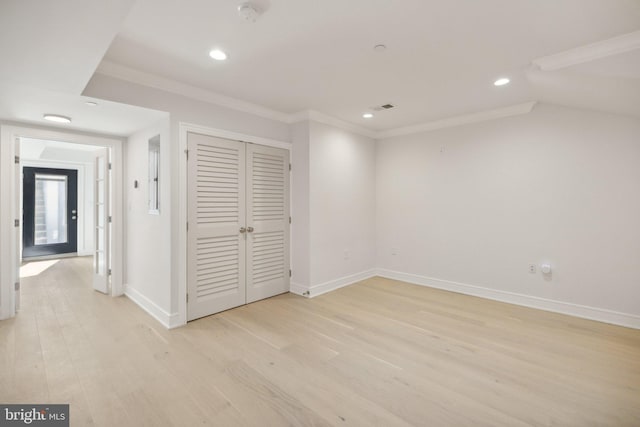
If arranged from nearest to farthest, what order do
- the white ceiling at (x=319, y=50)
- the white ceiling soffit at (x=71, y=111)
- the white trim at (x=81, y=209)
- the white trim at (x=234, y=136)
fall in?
the white ceiling at (x=319, y=50), the white ceiling soffit at (x=71, y=111), the white trim at (x=234, y=136), the white trim at (x=81, y=209)

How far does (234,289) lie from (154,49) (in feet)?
Result: 8.40

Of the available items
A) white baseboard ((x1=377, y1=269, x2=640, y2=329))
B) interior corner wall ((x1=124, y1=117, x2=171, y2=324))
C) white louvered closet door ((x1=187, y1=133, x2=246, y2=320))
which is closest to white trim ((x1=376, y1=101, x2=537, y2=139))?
white baseboard ((x1=377, y1=269, x2=640, y2=329))

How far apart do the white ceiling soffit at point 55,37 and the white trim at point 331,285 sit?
3143 millimetres

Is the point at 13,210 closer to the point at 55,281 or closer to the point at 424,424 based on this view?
the point at 55,281

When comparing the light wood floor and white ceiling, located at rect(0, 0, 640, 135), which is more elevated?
white ceiling, located at rect(0, 0, 640, 135)

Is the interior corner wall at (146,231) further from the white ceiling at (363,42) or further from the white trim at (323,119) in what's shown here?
the white trim at (323,119)

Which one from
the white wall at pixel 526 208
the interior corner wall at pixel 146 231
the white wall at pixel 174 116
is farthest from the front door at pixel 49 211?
the white wall at pixel 526 208

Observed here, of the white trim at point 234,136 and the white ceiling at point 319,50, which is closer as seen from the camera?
the white ceiling at point 319,50

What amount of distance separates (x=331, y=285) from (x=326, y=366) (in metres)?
1.93

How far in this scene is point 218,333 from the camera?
9.23 feet

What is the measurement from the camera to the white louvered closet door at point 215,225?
10.1 feet

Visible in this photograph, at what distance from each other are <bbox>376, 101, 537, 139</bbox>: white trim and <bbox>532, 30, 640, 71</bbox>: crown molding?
1.21 metres

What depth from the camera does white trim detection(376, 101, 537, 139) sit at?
353 centimetres

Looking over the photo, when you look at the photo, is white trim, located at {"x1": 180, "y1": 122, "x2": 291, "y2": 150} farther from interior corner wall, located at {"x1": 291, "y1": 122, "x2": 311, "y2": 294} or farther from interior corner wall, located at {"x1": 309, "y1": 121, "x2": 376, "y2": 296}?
interior corner wall, located at {"x1": 309, "y1": 121, "x2": 376, "y2": 296}
